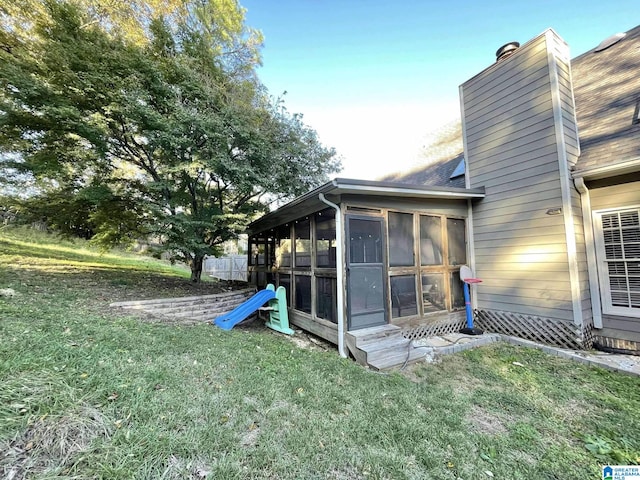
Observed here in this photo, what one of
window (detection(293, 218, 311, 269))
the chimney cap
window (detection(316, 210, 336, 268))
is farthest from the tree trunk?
the chimney cap

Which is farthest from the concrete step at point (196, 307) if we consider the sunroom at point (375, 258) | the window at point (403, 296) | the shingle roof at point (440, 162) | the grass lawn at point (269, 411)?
the shingle roof at point (440, 162)

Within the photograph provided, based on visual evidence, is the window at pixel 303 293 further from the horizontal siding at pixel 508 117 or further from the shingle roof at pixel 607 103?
the horizontal siding at pixel 508 117

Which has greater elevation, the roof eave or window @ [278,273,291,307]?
the roof eave

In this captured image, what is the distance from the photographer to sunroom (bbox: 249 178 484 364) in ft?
14.9

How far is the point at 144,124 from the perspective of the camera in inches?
Answer: 252

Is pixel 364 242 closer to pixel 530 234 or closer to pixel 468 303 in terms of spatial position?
pixel 468 303

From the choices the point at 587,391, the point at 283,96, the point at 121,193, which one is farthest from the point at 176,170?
the point at 587,391

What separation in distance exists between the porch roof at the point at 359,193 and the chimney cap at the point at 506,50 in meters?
2.89

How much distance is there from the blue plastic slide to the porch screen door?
219 cm

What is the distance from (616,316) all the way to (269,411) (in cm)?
573

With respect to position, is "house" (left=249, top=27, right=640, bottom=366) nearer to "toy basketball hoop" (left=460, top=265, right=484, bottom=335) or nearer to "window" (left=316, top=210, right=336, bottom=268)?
"window" (left=316, top=210, right=336, bottom=268)

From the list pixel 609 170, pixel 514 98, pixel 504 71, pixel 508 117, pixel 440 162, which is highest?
pixel 504 71

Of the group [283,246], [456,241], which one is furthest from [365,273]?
[283,246]

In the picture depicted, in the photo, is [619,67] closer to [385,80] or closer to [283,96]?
[385,80]
